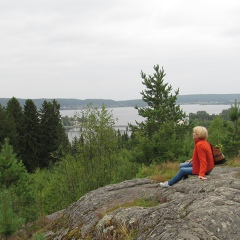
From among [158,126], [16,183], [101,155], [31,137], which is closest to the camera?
[16,183]

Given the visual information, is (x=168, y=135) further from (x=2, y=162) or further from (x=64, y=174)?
(x=2, y=162)

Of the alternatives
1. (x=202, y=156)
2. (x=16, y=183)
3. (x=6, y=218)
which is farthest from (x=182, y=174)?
(x=16, y=183)

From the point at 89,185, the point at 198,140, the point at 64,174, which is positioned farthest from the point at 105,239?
the point at 64,174

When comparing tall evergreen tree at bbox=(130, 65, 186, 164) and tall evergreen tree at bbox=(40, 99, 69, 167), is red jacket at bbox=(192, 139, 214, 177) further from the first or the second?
tall evergreen tree at bbox=(40, 99, 69, 167)

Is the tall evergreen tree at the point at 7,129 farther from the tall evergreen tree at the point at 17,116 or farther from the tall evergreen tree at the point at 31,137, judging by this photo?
the tall evergreen tree at the point at 31,137

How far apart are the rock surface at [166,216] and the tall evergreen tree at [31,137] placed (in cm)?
4558

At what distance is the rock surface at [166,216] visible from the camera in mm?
4855

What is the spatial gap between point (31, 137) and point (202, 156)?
48.2 metres

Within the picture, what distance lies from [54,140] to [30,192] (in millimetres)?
36054

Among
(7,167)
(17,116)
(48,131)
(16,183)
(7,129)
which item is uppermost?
(17,116)

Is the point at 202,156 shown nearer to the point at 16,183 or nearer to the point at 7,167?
the point at 7,167

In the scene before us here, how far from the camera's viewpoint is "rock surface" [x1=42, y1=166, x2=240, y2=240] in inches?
191

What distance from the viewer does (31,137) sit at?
172 feet

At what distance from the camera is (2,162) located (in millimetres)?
16281
